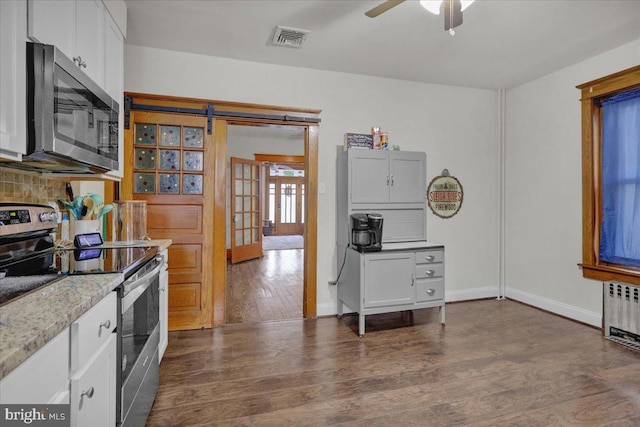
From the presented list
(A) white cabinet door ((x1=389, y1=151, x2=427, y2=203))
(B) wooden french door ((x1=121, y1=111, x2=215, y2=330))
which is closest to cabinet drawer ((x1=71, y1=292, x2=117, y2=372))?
(B) wooden french door ((x1=121, y1=111, x2=215, y2=330))

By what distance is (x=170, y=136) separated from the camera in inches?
123

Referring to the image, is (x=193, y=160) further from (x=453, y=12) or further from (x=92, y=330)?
(x=453, y=12)

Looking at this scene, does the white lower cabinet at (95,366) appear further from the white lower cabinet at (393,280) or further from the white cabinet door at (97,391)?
the white lower cabinet at (393,280)

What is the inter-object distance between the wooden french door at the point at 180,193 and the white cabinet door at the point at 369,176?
141 centimetres

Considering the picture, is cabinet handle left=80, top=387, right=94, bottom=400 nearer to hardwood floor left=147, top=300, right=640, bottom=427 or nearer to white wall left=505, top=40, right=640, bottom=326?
hardwood floor left=147, top=300, right=640, bottom=427

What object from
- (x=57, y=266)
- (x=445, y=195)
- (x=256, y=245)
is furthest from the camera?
(x=256, y=245)

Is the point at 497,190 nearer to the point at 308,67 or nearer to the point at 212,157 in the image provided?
the point at 308,67

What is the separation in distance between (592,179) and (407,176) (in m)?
1.75

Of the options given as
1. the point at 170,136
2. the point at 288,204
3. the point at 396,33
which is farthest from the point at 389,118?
the point at 288,204

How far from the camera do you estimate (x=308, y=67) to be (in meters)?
3.45

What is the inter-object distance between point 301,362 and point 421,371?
0.88 m

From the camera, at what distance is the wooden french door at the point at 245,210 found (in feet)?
20.8

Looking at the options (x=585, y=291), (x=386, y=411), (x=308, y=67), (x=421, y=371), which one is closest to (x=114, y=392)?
(x=386, y=411)

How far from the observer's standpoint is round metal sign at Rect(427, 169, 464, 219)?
155 inches
